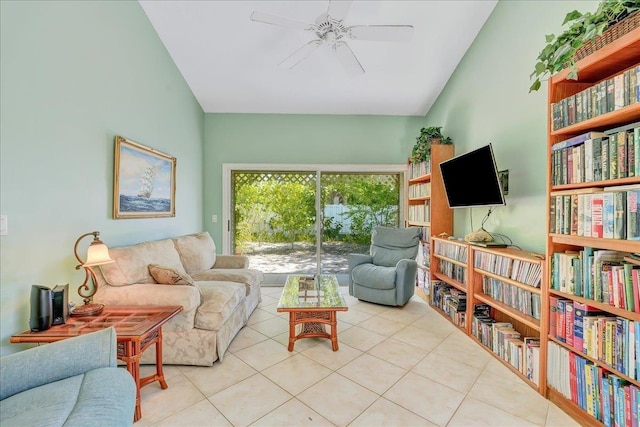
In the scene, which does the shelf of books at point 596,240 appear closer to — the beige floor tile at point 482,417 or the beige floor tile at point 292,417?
the beige floor tile at point 482,417

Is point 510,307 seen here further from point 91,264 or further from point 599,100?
point 91,264

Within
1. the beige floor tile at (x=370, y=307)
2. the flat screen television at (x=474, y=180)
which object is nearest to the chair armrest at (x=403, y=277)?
the beige floor tile at (x=370, y=307)

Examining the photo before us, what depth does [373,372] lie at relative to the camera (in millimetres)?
2105

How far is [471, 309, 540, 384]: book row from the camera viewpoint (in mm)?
1976

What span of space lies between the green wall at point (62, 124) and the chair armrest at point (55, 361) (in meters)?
0.73

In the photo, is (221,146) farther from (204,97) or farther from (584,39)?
(584,39)

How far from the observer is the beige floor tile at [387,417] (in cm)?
160

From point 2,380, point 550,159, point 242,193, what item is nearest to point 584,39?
point 550,159

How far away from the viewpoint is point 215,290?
238cm

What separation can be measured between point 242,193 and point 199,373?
299cm

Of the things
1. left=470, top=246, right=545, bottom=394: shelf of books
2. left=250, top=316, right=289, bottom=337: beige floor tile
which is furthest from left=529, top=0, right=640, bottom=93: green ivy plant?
left=250, top=316, right=289, bottom=337: beige floor tile

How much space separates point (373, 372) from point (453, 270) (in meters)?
1.68

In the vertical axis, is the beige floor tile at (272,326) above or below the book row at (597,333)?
below

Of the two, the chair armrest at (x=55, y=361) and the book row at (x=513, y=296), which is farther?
the book row at (x=513, y=296)
